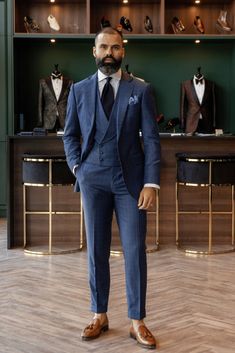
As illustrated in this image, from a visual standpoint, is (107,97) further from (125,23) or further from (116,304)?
(125,23)

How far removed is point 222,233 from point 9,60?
343 centimetres

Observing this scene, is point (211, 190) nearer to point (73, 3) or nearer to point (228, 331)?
point (228, 331)

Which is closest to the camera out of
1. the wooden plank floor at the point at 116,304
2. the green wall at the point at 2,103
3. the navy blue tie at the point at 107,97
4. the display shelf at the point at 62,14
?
the navy blue tie at the point at 107,97

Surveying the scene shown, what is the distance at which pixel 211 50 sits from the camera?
26.8ft

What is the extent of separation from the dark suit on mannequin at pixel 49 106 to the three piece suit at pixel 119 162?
4.77 meters

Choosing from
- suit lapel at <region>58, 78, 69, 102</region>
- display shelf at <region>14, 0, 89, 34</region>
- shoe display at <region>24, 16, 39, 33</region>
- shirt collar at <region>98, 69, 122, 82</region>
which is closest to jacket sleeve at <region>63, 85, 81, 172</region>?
shirt collar at <region>98, 69, 122, 82</region>

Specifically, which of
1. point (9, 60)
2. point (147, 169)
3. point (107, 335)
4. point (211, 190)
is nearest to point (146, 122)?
point (147, 169)

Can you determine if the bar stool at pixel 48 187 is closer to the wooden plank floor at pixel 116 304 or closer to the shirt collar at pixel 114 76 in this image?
the wooden plank floor at pixel 116 304

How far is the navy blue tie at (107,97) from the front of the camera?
10.00 feet

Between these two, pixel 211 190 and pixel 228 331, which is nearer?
pixel 228 331

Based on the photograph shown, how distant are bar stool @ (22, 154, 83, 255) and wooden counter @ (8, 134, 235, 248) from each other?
0.07 m

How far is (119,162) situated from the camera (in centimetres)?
300

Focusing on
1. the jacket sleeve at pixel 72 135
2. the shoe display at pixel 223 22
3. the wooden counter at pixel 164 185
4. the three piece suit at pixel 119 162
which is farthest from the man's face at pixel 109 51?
the shoe display at pixel 223 22

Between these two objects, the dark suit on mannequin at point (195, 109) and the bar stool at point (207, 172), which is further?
the dark suit on mannequin at point (195, 109)
